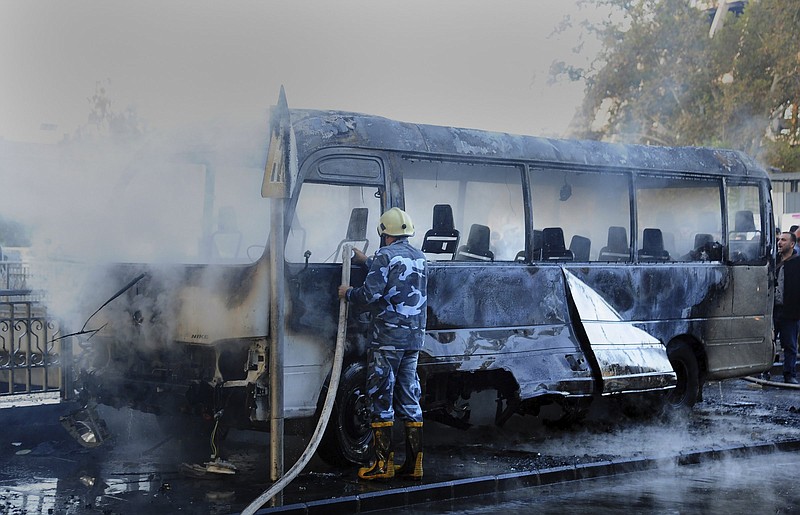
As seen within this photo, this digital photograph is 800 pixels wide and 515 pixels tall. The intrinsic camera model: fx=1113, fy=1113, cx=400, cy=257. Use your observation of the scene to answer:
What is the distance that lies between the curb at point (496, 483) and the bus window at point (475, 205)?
2.35 m

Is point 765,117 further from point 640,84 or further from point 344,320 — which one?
point 344,320

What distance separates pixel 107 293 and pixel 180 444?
1.85m

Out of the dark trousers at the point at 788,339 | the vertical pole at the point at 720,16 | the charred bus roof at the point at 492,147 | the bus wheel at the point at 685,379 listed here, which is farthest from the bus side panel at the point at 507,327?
the vertical pole at the point at 720,16

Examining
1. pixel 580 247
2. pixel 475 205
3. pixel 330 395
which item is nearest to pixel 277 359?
pixel 330 395

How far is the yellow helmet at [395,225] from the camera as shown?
9.13 m

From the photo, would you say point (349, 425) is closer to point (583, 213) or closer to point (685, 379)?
point (583, 213)

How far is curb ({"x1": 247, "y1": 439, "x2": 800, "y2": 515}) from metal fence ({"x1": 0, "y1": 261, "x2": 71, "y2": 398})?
4024mm

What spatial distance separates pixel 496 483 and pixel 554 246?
11.4ft

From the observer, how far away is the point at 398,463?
9.87m

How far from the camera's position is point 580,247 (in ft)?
40.5

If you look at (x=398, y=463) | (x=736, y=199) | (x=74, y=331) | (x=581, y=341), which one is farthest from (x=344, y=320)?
(x=736, y=199)

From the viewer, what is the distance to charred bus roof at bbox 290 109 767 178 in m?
9.48

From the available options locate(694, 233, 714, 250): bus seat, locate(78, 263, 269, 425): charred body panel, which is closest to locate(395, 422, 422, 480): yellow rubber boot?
locate(78, 263, 269, 425): charred body panel

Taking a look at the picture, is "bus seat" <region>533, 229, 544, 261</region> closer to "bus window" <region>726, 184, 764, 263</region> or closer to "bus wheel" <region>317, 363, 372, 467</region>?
"bus wheel" <region>317, 363, 372, 467</region>
